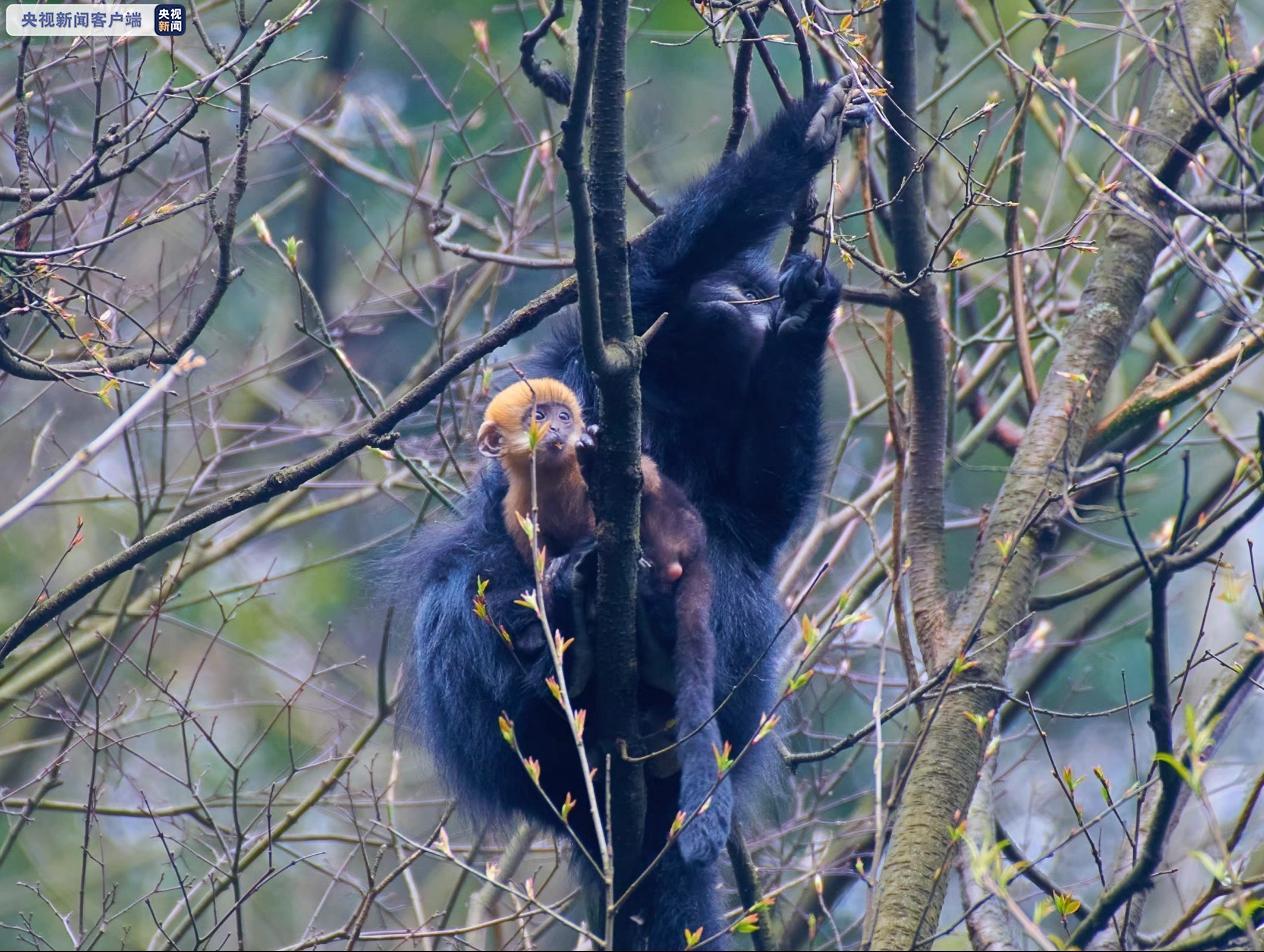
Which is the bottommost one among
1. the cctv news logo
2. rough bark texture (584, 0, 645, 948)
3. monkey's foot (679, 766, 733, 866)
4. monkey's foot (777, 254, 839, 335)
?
monkey's foot (679, 766, 733, 866)

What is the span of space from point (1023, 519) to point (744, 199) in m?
1.27

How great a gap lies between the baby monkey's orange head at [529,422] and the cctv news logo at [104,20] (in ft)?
4.64

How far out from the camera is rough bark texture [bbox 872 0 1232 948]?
343cm

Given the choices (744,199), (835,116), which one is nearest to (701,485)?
(744,199)

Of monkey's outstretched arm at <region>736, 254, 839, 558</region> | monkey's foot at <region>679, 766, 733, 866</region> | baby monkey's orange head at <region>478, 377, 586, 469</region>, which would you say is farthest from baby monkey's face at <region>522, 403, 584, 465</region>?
monkey's foot at <region>679, 766, 733, 866</region>

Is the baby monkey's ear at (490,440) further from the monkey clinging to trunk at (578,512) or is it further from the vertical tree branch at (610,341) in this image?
the vertical tree branch at (610,341)

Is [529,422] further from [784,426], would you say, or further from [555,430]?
[784,426]

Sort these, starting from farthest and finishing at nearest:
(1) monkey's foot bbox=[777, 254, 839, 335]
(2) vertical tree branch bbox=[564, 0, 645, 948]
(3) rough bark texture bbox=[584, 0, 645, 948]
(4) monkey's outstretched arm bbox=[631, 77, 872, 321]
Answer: (1) monkey's foot bbox=[777, 254, 839, 335], (4) monkey's outstretched arm bbox=[631, 77, 872, 321], (3) rough bark texture bbox=[584, 0, 645, 948], (2) vertical tree branch bbox=[564, 0, 645, 948]

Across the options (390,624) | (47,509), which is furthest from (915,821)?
(47,509)

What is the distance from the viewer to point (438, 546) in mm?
4129

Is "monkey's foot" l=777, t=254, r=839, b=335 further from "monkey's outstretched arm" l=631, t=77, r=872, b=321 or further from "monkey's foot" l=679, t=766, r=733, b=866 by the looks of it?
"monkey's foot" l=679, t=766, r=733, b=866

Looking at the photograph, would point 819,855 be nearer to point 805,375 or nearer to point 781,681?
point 781,681

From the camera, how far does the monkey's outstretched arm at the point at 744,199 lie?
3.59 metres

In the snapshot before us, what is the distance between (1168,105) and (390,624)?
3.22 meters
